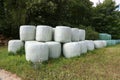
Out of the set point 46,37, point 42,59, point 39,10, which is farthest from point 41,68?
point 39,10

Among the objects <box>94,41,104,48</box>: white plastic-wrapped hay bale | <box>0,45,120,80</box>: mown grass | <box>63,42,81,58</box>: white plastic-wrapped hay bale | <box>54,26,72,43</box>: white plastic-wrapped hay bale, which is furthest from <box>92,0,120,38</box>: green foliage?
<box>0,45,120,80</box>: mown grass

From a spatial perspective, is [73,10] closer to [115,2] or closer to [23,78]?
[115,2]

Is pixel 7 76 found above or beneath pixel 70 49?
beneath

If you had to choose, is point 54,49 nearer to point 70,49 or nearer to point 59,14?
point 70,49

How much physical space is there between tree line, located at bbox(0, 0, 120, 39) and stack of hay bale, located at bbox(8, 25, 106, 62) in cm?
494

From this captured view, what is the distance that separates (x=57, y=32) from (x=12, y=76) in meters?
2.55

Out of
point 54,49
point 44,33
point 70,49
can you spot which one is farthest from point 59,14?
point 54,49

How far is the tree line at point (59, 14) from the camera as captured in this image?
11.7 m

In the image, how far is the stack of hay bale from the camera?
540 centimetres

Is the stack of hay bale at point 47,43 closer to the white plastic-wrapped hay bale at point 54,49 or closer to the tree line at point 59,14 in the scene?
the white plastic-wrapped hay bale at point 54,49

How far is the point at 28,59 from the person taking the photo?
5504 millimetres

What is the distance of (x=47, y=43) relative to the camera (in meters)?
6.00

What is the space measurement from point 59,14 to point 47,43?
27.9 ft

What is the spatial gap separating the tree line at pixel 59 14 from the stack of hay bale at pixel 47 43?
4.94 meters
